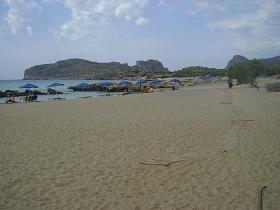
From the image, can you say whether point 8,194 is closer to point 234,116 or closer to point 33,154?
point 33,154

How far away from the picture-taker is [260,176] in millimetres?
6586

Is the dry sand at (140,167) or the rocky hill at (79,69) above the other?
the rocky hill at (79,69)

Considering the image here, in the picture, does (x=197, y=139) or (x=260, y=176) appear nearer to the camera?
(x=260, y=176)

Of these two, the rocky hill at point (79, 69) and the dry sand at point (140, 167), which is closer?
the dry sand at point (140, 167)

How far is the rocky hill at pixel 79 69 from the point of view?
547 feet

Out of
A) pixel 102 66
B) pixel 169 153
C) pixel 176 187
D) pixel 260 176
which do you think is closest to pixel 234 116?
pixel 169 153

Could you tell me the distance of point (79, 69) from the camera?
6850 inches

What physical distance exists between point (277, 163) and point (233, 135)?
130 inches

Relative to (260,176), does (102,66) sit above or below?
above

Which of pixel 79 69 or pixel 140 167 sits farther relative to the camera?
pixel 79 69

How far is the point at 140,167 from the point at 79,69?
171m

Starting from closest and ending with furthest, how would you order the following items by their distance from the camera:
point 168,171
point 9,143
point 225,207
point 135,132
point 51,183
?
point 225,207 → point 51,183 → point 168,171 → point 9,143 → point 135,132

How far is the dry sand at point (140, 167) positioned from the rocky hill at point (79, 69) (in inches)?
5863

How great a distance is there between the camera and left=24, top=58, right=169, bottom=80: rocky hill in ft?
547
